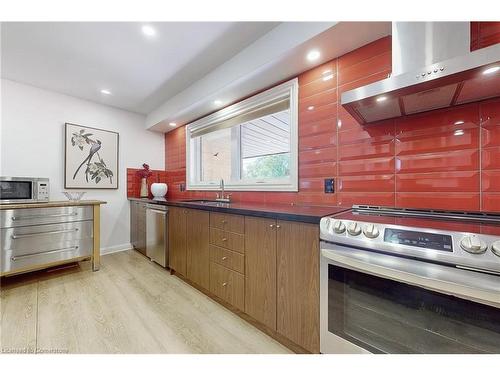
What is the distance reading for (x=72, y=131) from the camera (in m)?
2.75

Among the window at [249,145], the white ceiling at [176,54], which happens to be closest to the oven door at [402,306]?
the window at [249,145]

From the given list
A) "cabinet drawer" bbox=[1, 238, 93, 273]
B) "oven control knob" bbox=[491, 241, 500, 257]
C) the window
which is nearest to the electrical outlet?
the window

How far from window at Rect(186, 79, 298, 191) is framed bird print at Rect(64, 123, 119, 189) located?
1.20 meters

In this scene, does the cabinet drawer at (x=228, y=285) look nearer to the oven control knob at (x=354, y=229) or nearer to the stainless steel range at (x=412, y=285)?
the stainless steel range at (x=412, y=285)

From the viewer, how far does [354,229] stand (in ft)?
Result: 2.95

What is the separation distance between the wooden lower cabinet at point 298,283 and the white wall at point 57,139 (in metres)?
3.05

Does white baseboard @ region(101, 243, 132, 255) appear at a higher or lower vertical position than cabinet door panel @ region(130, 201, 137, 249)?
lower

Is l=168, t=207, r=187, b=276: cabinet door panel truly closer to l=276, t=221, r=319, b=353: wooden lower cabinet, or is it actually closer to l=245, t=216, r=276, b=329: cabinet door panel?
l=245, t=216, r=276, b=329: cabinet door panel

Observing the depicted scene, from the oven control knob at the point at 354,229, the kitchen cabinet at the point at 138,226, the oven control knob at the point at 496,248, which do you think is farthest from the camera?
the kitchen cabinet at the point at 138,226

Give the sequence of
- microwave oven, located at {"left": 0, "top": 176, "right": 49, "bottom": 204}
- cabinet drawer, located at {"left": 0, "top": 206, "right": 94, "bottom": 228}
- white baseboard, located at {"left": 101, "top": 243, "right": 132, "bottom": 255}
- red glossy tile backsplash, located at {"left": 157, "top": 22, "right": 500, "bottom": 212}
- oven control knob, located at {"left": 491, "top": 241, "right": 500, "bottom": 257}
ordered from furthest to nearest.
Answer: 1. white baseboard, located at {"left": 101, "top": 243, "right": 132, "bottom": 255}
2. microwave oven, located at {"left": 0, "top": 176, "right": 49, "bottom": 204}
3. cabinet drawer, located at {"left": 0, "top": 206, "right": 94, "bottom": 228}
4. red glossy tile backsplash, located at {"left": 157, "top": 22, "right": 500, "bottom": 212}
5. oven control knob, located at {"left": 491, "top": 241, "right": 500, "bottom": 257}

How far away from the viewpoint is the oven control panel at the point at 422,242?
0.65 metres

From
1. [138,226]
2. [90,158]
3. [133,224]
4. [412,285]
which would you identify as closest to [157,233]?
[138,226]

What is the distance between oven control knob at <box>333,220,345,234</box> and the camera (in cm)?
95
